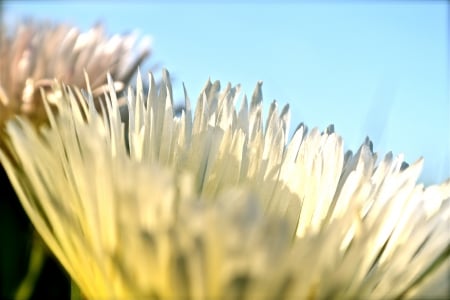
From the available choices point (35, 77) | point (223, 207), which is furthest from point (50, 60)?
point (223, 207)

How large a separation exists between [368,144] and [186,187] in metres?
0.25

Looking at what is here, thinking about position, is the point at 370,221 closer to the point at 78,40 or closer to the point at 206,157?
the point at 206,157

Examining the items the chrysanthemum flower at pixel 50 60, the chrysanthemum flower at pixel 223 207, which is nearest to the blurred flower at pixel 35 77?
the chrysanthemum flower at pixel 50 60

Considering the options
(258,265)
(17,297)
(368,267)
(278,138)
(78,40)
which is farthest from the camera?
(78,40)

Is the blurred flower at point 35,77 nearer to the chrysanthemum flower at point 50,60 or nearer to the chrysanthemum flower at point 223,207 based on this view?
the chrysanthemum flower at point 50,60

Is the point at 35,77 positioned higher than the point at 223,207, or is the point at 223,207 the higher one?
the point at 223,207

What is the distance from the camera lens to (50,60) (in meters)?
0.89

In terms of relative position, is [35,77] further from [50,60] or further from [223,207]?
[223,207]

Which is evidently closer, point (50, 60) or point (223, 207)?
point (223, 207)

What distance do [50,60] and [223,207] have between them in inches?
25.1

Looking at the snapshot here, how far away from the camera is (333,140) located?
1.64 feet

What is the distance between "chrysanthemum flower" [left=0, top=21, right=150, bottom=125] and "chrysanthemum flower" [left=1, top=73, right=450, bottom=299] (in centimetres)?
34

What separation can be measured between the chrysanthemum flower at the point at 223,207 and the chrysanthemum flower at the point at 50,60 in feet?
1.10

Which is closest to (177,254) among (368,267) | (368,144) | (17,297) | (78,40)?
(368,267)
